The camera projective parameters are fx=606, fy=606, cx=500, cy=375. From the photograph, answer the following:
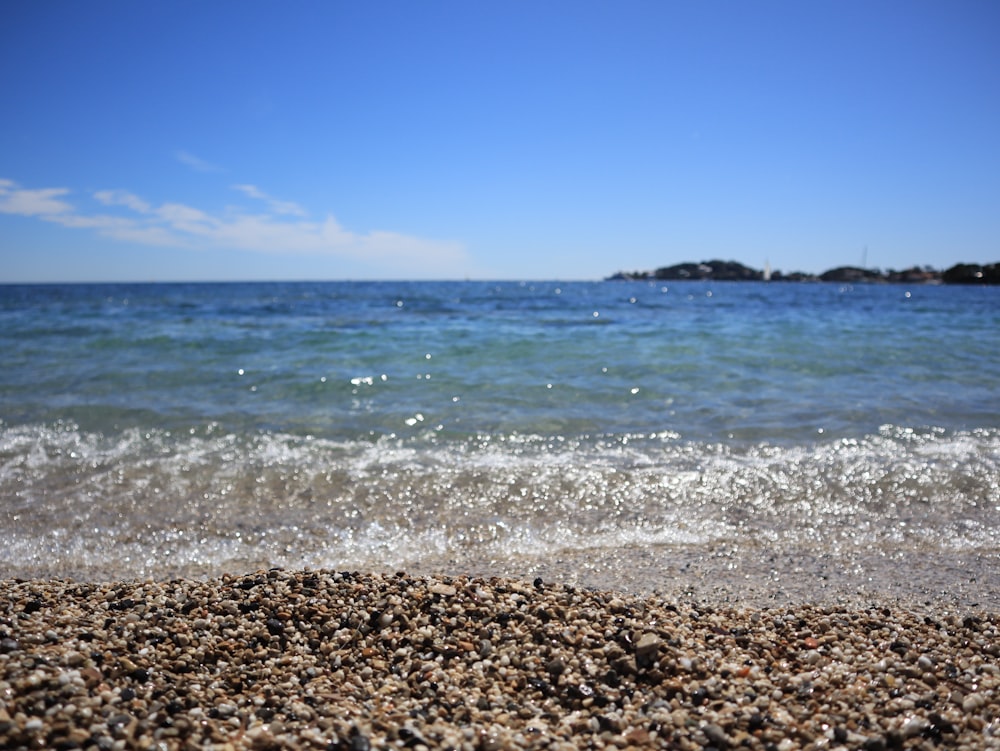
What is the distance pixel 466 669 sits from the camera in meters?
2.46

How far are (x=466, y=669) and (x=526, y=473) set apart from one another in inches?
113

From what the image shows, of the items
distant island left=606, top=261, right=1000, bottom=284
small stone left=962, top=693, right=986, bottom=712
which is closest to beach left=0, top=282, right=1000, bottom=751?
small stone left=962, top=693, right=986, bottom=712

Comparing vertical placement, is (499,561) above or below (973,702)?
below

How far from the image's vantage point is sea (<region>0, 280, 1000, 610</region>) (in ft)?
12.5

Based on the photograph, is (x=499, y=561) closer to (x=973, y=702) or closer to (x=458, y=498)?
(x=458, y=498)

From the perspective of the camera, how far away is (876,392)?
27.7 feet

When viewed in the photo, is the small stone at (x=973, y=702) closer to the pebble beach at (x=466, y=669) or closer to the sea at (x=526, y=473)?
the pebble beach at (x=466, y=669)

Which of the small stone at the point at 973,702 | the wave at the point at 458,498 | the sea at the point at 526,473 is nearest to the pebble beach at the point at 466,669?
the small stone at the point at 973,702

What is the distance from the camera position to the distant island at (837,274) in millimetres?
68000

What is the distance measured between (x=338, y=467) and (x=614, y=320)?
55.2 feet

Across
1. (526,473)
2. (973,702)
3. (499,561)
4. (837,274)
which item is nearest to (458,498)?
(526,473)

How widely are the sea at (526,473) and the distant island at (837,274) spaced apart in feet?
240

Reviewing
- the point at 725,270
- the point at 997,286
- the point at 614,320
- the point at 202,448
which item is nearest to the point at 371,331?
the point at 614,320

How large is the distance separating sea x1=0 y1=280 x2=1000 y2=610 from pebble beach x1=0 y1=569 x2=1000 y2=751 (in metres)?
0.64
